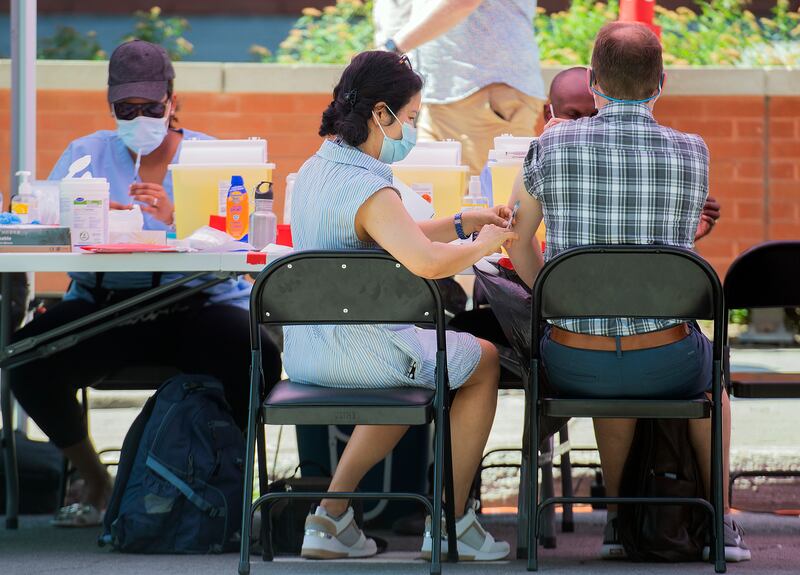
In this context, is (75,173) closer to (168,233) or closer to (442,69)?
(168,233)

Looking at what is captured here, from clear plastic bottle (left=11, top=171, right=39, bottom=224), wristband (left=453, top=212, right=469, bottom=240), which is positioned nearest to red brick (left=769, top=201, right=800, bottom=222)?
wristband (left=453, top=212, right=469, bottom=240)

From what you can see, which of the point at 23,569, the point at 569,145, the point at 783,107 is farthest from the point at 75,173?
the point at 783,107

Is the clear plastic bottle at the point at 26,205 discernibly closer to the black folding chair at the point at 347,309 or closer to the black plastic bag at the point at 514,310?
the black folding chair at the point at 347,309

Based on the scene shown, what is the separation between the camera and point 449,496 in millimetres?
3414

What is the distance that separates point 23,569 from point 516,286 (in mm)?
1480

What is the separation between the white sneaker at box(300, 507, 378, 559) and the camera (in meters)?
3.51

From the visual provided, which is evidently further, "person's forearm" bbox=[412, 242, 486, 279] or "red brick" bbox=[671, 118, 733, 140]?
"red brick" bbox=[671, 118, 733, 140]

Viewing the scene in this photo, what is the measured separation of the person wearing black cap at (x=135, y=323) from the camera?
4.06 metres

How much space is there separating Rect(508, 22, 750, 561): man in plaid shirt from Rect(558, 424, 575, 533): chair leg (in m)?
0.66

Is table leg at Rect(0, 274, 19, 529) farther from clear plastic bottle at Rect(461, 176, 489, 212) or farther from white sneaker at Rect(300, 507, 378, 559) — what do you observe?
clear plastic bottle at Rect(461, 176, 489, 212)

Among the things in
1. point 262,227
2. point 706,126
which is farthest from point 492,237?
point 706,126

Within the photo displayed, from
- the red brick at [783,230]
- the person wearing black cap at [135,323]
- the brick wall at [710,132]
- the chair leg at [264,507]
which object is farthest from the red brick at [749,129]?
the chair leg at [264,507]

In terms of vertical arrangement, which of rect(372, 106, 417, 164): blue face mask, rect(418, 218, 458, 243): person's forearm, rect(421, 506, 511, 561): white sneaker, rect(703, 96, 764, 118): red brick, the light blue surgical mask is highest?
rect(703, 96, 764, 118): red brick

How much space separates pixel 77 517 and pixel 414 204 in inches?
56.9
